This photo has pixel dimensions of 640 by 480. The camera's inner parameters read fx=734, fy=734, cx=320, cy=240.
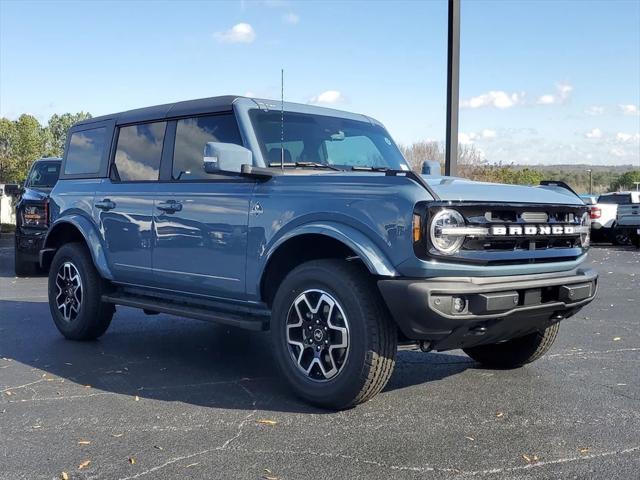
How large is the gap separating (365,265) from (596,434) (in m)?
1.64

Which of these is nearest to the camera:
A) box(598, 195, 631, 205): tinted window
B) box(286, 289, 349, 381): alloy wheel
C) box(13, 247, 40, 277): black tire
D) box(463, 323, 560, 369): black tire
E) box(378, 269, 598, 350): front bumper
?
box(378, 269, 598, 350): front bumper

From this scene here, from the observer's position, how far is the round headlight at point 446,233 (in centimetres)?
417

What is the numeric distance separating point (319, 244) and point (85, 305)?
2871 mm

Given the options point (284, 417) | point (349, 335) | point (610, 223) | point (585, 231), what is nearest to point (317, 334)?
point (349, 335)

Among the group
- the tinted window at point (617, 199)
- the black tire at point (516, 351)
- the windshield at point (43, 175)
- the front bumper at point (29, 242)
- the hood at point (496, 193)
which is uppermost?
the windshield at point (43, 175)

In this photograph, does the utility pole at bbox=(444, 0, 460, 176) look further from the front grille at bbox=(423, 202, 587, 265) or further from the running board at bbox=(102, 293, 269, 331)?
the running board at bbox=(102, 293, 269, 331)

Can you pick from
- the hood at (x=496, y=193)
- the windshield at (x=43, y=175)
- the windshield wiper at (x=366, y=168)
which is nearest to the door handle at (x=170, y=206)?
the windshield wiper at (x=366, y=168)

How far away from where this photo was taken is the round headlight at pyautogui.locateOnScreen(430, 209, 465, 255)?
13.7 feet

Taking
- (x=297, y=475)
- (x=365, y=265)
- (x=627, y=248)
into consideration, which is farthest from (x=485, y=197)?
(x=627, y=248)

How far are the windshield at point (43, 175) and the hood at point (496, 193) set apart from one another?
9.51 metres

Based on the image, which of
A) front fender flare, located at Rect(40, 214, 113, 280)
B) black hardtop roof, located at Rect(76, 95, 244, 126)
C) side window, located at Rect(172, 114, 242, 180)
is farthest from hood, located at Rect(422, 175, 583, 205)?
front fender flare, located at Rect(40, 214, 113, 280)

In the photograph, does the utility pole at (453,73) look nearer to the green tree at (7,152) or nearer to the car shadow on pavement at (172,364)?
the car shadow on pavement at (172,364)

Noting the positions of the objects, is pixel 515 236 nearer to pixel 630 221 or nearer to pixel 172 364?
pixel 172 364

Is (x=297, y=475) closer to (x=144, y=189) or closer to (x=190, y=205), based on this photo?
(x=190, y=205)
